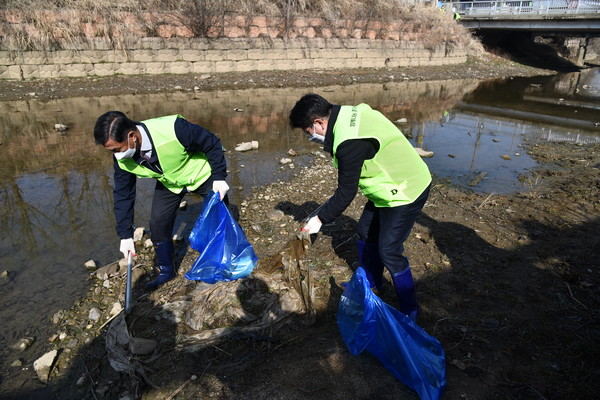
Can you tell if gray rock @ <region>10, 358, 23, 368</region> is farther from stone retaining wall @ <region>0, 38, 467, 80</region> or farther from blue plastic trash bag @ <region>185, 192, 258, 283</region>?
stone retaining wall @ <region>0, 38, 467, 80</region>

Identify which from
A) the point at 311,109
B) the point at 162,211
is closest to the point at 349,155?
the point at 311,109

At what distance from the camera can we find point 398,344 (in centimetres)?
190

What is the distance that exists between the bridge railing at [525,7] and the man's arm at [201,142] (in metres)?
25.1

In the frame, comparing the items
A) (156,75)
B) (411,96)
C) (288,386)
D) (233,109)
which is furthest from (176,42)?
(288,386)

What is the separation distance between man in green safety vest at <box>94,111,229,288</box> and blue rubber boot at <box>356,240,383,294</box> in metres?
1.22

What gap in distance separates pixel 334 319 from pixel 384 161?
1.19 meters

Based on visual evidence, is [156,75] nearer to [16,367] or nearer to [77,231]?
[77,231]

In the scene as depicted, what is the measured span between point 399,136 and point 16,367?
2.85 metres

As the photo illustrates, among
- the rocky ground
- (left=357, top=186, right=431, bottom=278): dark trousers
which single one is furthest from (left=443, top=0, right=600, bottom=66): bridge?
(left=357, top=186, right=431, bottom=278): dark trousers

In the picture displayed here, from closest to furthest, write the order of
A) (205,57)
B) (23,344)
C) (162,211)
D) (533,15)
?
(23,344)
(162,211)
(205,57)
(533,15)

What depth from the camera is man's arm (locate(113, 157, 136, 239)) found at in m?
2.73

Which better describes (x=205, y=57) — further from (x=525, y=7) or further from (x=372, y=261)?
(x=525, y=7)

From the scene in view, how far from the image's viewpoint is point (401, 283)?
2379 millimetres

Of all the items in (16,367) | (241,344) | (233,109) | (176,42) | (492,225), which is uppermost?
(176,42)
